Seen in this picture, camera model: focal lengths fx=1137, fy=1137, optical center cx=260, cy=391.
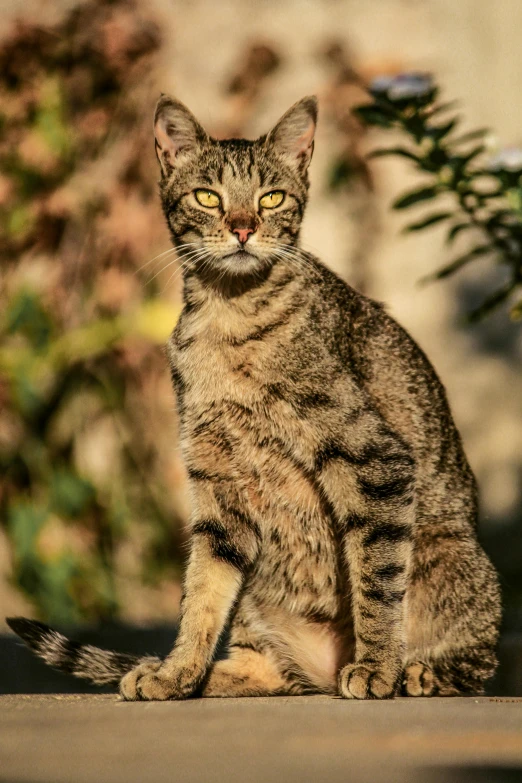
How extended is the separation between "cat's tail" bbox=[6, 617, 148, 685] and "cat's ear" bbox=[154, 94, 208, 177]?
57.7 inches

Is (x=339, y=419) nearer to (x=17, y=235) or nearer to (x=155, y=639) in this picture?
(x=155, y=639)

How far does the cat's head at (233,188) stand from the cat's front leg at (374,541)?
0.66 metres

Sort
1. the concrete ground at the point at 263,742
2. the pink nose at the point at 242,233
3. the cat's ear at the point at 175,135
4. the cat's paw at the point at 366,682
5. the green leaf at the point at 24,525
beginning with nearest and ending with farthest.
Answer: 1. the concrete ground at the point at 263,742
2. the cat's paw at the point at 366,682
3. the pink nose at the point at 242,233
4. the cat's ear at the point at 175,135
5. the green leaf at the point at 24,525

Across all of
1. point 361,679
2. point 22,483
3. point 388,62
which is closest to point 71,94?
point 388,62

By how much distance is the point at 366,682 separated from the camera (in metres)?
3.04

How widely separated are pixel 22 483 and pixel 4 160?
1731 mm

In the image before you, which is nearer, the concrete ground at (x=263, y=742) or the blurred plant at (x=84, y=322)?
the concrete ground at (x=263, y=742)

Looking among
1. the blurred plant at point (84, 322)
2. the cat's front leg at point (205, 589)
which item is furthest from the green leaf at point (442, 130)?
the blurred plant at point (84, 322)

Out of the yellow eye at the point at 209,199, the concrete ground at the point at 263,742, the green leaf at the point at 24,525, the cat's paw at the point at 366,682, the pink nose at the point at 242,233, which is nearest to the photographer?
the concrete ground at the point at 263,742

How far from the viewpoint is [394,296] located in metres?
5.97

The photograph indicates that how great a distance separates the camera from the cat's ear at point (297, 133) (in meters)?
3.63

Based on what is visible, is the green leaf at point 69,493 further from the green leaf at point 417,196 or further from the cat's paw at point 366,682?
the cat's paw at point 366,682

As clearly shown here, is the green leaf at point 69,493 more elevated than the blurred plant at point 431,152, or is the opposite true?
the blurred plant at point 431,152

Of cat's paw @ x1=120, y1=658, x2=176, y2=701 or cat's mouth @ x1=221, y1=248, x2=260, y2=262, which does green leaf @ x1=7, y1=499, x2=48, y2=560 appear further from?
cat's mouth @ x1=221, y1=248, x2=260, y2=262
